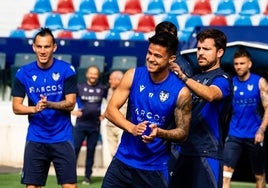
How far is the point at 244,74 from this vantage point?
34.9 feet

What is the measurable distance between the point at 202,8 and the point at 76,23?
289 cm

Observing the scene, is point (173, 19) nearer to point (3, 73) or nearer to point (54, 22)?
point (54, 22)

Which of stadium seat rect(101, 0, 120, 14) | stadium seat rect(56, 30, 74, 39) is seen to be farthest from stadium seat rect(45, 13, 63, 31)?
stadium seat rect(101, 0, 120, 14)

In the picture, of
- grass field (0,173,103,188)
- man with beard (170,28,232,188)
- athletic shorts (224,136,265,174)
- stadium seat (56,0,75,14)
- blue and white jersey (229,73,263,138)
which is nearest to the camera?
man with beard (170,28,232,188)

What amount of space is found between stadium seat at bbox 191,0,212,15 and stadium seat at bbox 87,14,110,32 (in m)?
1.96

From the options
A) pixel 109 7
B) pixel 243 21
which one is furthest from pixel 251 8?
pixel 109 7

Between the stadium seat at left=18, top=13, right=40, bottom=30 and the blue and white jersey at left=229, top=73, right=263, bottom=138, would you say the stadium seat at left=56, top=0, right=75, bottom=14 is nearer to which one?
the stadium seat at left=18, top=13, right=40, bottom=30

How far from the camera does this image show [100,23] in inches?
730

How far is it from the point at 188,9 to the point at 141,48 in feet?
8.58

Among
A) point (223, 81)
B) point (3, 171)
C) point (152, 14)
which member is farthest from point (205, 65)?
point (152, 14)

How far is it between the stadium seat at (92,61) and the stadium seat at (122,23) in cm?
228

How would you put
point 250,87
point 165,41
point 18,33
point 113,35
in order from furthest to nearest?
1. point 18,33
2. point 113,35
3. point 250,87
4. point 165,41

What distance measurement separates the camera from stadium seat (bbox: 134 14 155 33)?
1808 centimetres

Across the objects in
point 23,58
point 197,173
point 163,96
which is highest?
point 23,58
